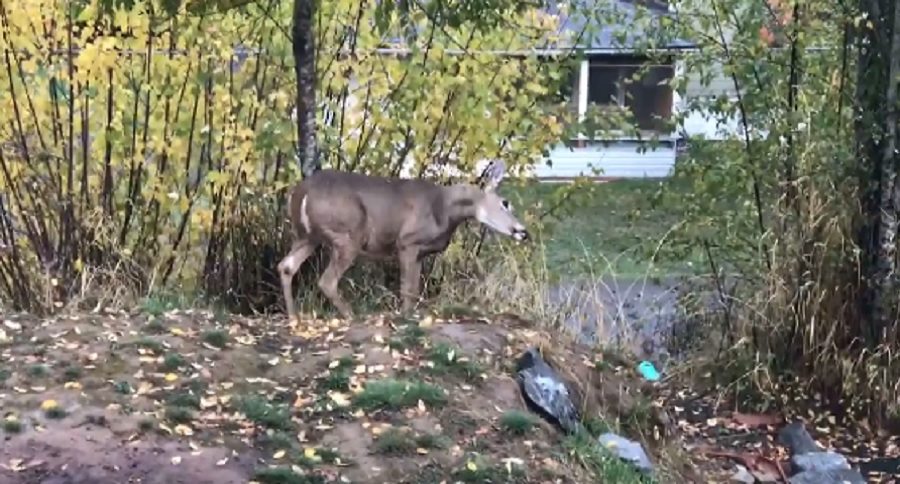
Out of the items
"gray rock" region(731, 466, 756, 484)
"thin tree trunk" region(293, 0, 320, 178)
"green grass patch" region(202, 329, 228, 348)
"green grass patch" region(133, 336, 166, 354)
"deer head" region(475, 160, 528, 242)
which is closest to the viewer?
"green grass patch" region(133, 336, 166, 354)

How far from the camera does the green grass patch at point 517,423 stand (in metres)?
5.54

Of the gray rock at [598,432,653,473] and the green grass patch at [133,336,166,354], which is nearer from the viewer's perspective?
the gray rock at [598,432,653,473]

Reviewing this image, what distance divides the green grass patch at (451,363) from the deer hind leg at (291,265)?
1207 mm

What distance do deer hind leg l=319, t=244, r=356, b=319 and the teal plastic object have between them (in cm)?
164

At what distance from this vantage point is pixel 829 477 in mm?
6605

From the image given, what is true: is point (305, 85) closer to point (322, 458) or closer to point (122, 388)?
point (122, 388)

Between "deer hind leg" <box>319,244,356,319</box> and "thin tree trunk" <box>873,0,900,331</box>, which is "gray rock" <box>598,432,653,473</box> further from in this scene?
"thin tree trunk" <box>873,0,900,331</box>

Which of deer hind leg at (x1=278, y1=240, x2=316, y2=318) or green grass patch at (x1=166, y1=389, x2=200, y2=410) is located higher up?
deer hind leg at (x1=278, y1=240, x2=316, y2=318)

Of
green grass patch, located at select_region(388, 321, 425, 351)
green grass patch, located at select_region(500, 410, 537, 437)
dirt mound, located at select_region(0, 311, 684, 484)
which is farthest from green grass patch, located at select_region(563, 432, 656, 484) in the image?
green grass patch, located at select_region(388, 321, 425, 351)

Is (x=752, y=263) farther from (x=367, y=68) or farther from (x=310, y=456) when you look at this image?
(x=310, y=456)

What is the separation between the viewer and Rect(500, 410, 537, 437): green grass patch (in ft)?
18.2

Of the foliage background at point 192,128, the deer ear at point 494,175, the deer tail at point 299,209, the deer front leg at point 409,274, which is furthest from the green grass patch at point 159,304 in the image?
the deer ear at point 494,175

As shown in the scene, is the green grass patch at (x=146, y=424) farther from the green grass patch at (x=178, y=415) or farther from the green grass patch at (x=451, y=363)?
the green grass patch at (x=451, y=363)

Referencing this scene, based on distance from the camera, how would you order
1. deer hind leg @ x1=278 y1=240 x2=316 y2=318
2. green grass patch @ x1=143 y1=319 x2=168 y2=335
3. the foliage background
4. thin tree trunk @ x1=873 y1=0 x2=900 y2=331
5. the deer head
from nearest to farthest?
green grass patch @ x1=143 y1=319 x2=168 y2=335
the deer head
deer hind leg @ x1=278 y1=240 x2=316 y2=318
thin tree trunk @ x1=873 y1=0 x2=900 y2=331
the foliage background
